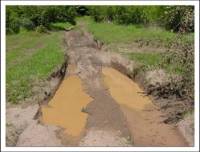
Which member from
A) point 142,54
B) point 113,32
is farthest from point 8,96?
point 113,32

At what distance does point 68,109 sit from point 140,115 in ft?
6.47

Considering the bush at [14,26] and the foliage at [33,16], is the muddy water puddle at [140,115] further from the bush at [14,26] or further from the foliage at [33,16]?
the foliage at [33,16]

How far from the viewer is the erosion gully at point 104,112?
31.1ft

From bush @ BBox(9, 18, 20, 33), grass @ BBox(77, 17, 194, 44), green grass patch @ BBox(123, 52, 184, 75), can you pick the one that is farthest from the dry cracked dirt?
bush @ BBox(9, 18, 20, 33)

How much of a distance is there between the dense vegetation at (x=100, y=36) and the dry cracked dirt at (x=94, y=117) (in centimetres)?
86

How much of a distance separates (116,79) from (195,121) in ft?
21.8

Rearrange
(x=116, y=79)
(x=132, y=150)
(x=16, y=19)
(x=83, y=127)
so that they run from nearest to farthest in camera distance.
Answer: (x=132, y=150), (x=83, y=127), (x=116, y=79), (x=16, y=19)

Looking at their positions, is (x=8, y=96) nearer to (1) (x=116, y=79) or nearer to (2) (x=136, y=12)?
(1) (x=116, y=79)

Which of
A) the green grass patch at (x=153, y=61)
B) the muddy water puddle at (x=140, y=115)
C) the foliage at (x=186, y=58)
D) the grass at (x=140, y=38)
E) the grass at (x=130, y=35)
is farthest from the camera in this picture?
the grass at (x=130, y=35)

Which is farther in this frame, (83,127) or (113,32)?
(113,32)

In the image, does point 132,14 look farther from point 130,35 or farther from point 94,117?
point 94,117

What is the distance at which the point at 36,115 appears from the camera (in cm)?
1062

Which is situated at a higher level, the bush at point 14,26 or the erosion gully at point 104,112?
the bush at point 14,26

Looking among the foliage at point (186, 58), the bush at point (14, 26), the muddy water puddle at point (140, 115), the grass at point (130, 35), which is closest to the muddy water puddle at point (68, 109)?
the muddy water puddle at point (140, 115)
